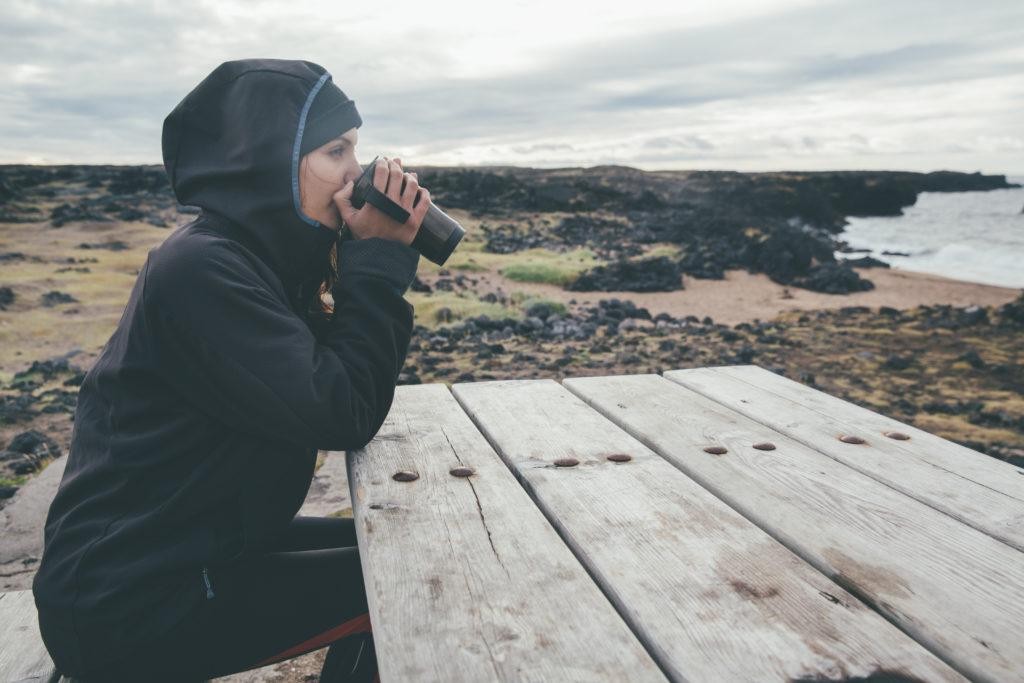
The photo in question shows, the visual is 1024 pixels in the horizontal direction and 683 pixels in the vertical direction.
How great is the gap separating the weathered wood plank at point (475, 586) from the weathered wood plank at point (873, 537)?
443mm

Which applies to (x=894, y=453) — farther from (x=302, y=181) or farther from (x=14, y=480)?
(x=14, y=480)

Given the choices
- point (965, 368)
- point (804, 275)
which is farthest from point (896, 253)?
point (965, 368)

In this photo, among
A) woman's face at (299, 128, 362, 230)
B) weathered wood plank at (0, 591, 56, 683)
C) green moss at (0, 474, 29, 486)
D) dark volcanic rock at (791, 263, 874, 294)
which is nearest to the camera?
weathered wood plank at (0, 591, 56, 683)

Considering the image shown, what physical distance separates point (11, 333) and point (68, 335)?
683 millimetres

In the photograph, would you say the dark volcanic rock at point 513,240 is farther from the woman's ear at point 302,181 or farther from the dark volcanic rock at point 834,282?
the woman's ear at point 302,181

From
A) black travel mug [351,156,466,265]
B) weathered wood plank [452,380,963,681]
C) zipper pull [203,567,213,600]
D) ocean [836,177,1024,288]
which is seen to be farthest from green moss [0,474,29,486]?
ocean [836,177,1024,288]

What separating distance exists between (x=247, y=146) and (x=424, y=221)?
0.51 metres

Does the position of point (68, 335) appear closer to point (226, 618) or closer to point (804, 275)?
point (226, 618)

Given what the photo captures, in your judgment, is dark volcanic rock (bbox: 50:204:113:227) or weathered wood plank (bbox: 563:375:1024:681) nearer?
weathered wood plank (bbox: 563:375:1024:681)

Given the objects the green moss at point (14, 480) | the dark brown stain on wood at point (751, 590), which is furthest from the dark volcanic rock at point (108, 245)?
the dark brown stain on wood at point (751, 590)

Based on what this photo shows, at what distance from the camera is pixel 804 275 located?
1647 centimetres

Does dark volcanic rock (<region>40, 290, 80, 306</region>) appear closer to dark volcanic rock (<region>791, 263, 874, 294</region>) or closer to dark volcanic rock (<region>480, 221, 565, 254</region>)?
dark volcanic rock (<region>480, 221, 565, 254</region>)

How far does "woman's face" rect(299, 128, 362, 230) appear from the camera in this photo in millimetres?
1991

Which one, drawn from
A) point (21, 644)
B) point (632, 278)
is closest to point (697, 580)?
point (21, 644)
